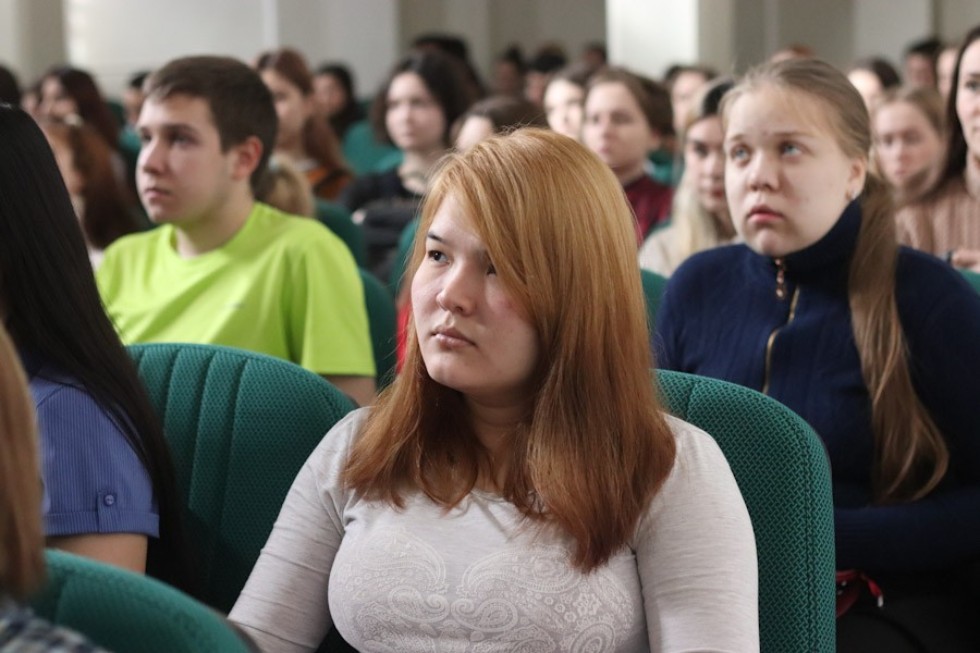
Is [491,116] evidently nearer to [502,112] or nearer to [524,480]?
[502,112]

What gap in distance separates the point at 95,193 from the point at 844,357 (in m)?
2.82

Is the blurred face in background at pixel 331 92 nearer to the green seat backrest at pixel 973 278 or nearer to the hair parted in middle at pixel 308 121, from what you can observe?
the hair parted in middle at pixel 308 121

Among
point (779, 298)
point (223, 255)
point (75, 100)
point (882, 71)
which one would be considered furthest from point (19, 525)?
point (882, 71)

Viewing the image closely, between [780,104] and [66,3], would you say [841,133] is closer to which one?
[780,104]

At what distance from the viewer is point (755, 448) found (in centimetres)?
156

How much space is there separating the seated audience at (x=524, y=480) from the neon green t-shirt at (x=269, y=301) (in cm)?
109

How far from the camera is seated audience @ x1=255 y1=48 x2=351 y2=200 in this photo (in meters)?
5.45

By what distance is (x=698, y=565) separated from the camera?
138 centimetres

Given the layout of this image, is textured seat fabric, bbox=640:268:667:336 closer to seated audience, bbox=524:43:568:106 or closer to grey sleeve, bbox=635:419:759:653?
grey sleeve, bbox=635:419:759:653

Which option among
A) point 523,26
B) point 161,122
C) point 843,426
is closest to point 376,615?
point 843,426

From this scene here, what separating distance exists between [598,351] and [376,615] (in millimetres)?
341

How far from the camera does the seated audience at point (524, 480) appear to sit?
1398 mm

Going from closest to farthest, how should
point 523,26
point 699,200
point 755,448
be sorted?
point 755,448 → point 699,200 → point 523,26

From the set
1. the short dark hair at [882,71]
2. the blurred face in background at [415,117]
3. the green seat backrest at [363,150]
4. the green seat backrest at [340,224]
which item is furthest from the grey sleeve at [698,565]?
the green seat backrest at [363,150]
